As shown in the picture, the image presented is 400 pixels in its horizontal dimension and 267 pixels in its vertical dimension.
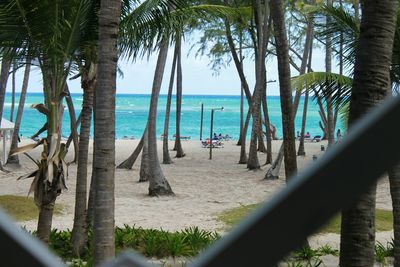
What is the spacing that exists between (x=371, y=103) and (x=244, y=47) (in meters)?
24.8

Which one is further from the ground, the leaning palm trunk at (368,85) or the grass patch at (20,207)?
the leaning palm trunk at (368,85)

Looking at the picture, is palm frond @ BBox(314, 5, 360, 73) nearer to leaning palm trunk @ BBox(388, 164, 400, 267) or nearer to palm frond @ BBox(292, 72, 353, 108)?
palm frond @ BBox(292, 72, 353, 108)

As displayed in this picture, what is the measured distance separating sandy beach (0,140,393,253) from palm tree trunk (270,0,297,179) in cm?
106

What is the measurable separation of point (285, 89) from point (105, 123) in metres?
3.40

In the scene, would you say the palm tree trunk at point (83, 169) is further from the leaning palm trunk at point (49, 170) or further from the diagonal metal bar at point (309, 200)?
the diagonal metal bar at point (309, 200)

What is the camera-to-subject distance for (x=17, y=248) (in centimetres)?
56

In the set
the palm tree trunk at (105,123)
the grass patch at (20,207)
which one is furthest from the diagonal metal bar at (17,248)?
the grass patch at (20,207)

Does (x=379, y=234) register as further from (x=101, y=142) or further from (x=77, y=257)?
(x=101, y=142)

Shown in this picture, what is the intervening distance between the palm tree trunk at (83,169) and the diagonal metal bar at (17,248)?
27.1 ft

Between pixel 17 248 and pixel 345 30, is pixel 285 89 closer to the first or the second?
pixel 345 30

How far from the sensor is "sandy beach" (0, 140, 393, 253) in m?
12.3

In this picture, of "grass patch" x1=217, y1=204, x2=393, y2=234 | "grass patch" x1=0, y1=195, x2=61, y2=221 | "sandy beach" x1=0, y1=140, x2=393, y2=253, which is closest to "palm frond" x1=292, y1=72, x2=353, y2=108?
"sandy beach" x1=0, y1=140, x2=393, y2=253

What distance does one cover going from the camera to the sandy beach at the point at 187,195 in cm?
1233

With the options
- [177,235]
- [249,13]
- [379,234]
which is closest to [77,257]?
[177,235]
